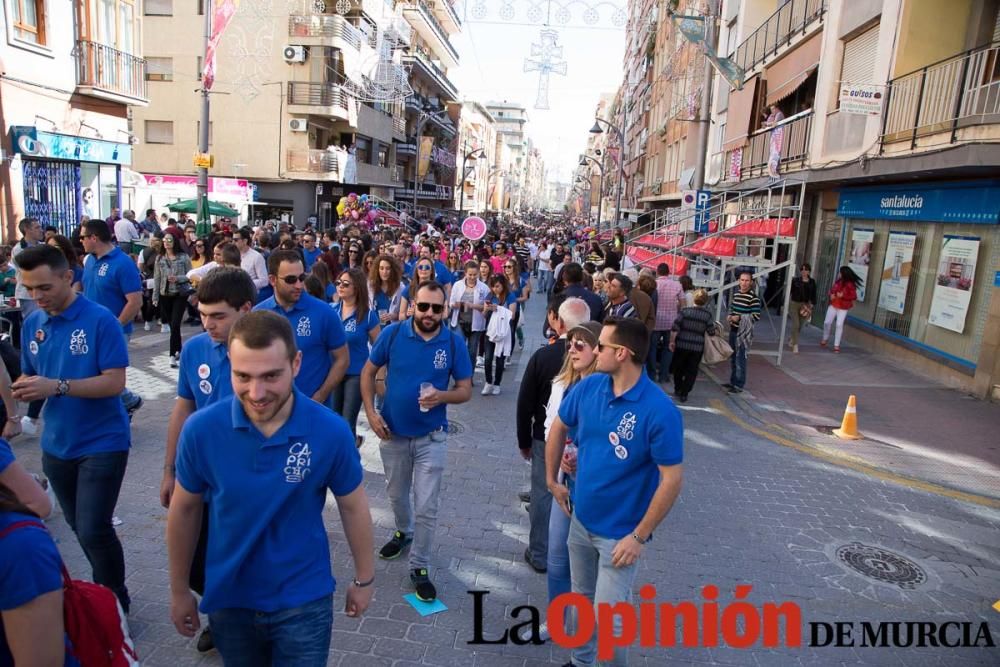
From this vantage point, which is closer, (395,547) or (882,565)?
(395,547)

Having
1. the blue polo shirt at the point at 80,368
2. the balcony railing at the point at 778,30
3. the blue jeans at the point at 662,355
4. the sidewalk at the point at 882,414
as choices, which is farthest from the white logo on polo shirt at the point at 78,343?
the balcony railing at the point at 778,30

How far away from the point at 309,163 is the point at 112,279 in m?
27.2

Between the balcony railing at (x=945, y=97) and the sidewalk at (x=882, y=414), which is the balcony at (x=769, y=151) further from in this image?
the sidewalk at (x=882, y=414)

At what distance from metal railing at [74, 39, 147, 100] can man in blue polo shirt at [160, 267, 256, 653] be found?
1735 cm

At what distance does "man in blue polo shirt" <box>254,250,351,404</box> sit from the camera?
4570mm

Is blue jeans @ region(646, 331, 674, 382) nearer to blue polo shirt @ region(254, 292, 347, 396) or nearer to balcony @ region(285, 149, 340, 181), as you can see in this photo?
blue polo shirt @ region(254, 292, 347, 396)

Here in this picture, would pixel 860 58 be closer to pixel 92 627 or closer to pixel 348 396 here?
pixel 348 396

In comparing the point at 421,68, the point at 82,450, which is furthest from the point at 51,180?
the point at 421,68

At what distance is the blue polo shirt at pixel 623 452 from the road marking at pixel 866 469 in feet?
16.9

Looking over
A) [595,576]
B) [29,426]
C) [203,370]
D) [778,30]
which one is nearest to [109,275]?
[29,426]

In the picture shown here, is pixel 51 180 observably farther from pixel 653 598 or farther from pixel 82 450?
pixel 653 598

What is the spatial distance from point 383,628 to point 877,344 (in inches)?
515

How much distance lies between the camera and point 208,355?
3295 millimetres

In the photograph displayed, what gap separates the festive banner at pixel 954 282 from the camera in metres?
10.9
